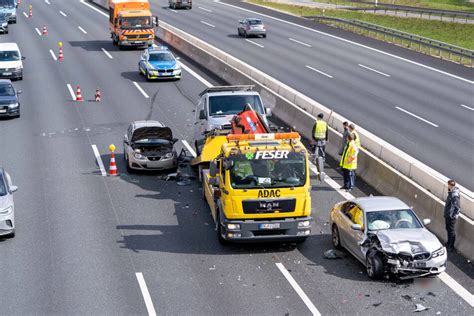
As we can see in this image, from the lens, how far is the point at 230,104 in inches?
1094

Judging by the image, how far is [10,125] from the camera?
1361 inches

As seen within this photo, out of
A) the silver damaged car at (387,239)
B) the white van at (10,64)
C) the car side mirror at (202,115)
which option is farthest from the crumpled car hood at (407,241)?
the white van at (10,64)

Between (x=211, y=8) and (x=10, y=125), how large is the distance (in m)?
51.4

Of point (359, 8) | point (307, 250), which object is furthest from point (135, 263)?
point (359, 8)

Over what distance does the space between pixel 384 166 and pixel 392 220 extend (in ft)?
19.1

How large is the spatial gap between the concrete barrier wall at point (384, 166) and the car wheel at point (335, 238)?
260 centimetres

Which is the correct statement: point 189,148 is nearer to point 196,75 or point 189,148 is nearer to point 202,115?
point 202,115

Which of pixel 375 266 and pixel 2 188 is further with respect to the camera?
pixel 2 188

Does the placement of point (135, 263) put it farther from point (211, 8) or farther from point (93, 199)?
point (211, 8)

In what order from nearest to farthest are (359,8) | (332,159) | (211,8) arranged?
(332,159), (211,8), (359,8)

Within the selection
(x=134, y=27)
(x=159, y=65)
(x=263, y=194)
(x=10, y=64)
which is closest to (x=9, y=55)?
(x=10, y=64)

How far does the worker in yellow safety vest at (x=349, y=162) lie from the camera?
24312 millimetres

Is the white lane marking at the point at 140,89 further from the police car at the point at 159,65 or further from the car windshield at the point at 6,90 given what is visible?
the car windshield at the point at 6,90

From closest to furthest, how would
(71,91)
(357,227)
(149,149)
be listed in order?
(357,227) → (149,149) → (71,91)
